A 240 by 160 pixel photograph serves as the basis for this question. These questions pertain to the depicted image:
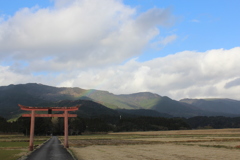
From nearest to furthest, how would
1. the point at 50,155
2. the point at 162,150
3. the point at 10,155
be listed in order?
the point at 50,155 → the point at 10,155 → the point at 162,150

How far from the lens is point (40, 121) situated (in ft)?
459

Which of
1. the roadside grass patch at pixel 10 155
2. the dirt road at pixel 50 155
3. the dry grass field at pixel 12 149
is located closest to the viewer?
the dirt road at pixel 50 155

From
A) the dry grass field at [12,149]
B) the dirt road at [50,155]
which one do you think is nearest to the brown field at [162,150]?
the dirt road at [50,155]

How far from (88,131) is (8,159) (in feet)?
519

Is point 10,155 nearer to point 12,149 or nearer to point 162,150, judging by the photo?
point 12,149

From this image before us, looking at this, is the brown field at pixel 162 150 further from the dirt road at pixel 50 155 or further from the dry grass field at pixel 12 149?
the dry grass field at pixel 12 149

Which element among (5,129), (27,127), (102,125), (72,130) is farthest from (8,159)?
(102,125)

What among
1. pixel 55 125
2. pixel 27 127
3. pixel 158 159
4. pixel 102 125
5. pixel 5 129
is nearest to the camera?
pixel 158 159

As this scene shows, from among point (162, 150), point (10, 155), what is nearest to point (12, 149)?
point (10, 155)

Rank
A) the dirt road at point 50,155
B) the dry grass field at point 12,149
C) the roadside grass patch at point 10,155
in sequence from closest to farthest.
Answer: the dirt road at point 50,155, the roadside grass patch at point 10,155, the dry grass field at point 12,149

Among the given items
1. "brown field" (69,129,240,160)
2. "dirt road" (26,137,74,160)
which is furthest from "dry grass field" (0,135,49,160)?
"brown field" (69,129,240,160)

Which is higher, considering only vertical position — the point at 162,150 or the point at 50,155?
the point at 50,155

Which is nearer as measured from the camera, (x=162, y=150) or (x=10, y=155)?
(x=10, y=155)

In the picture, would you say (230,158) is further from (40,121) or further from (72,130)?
(72,130)
